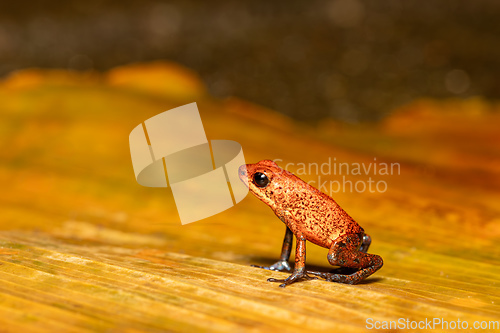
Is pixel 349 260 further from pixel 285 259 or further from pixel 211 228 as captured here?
pixel 211 228

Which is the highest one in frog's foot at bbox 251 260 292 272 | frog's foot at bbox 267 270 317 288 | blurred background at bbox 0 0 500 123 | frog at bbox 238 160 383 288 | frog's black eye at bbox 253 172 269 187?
blurred background at bbox 0 0 500 123

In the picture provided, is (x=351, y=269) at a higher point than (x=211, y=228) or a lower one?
lower

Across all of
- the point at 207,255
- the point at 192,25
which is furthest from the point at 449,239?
the point at 192,25

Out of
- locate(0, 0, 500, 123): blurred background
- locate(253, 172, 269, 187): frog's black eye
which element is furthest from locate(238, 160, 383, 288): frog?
locate(0, 0, 500, 123): blurred background

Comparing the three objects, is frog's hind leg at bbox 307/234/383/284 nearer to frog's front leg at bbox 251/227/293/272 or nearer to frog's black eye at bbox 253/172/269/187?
frog's front leg at bbox 251/227/293/272

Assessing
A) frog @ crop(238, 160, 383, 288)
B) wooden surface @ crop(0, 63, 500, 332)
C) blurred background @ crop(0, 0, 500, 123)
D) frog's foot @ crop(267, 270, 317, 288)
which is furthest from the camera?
blurred background @ crop(0, 0, 500, 123)

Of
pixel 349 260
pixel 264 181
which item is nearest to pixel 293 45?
pixel 264 181

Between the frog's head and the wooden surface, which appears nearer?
the wooden surface
